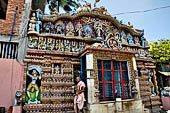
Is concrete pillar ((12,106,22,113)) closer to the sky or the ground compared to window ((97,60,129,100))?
closer to the ground

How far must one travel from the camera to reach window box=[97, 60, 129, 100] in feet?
21.8

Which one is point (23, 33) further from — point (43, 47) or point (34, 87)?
point (34, 87)

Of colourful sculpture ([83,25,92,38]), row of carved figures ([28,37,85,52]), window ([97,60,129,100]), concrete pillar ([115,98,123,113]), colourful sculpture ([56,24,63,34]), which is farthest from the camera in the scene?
colourful sculpture ([83,25,92,38])

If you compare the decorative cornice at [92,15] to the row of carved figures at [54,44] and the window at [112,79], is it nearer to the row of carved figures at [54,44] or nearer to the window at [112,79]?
the row of carved figures at [54,44]

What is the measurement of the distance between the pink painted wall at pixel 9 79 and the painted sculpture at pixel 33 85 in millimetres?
419

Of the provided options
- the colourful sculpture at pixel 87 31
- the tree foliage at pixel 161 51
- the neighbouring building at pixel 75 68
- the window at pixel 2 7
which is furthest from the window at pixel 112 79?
the tree foliage at pixel 161 51

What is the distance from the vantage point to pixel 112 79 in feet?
22.6

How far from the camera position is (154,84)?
31.0 ft

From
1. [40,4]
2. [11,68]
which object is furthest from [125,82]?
[40,4]

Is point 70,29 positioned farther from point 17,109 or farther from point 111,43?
point 17,109

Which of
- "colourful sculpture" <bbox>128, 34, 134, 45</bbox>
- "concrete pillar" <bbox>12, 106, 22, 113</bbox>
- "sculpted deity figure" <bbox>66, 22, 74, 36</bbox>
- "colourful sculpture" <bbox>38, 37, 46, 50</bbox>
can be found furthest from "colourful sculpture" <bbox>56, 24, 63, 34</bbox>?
"colourful sculpture" <bbox>128, 34, 134, 45</bbox>

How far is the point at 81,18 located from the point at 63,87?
4669 mm

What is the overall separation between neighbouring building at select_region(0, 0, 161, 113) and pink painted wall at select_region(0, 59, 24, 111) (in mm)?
291

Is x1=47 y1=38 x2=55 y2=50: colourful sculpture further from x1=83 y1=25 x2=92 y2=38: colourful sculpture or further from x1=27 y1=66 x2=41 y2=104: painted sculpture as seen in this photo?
x1=83 y1=25 x2=92 y2=38: colourful sculpture
